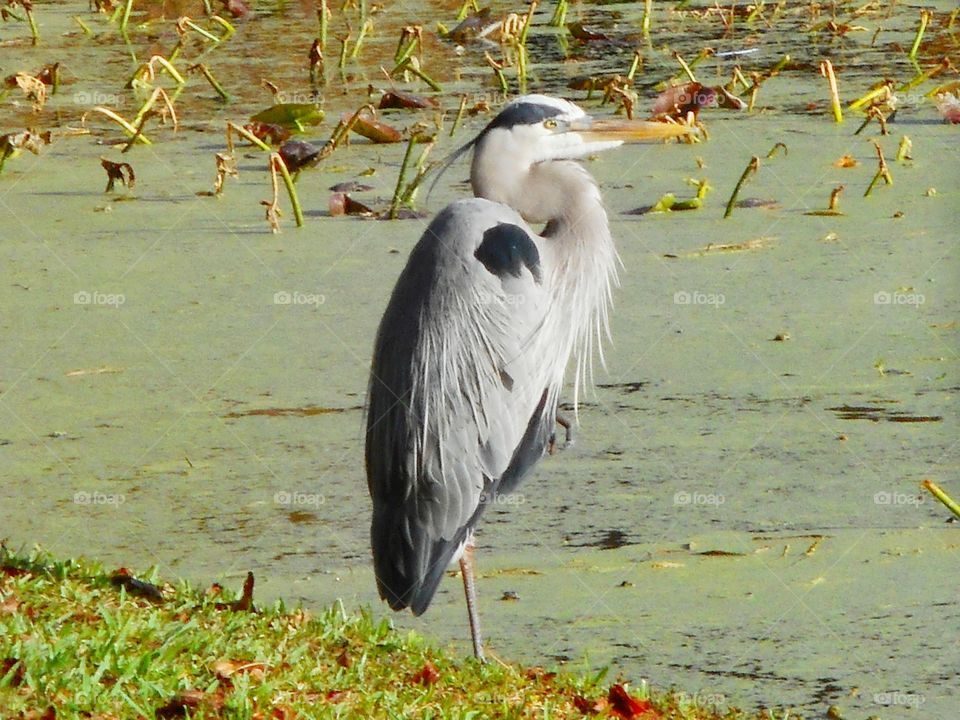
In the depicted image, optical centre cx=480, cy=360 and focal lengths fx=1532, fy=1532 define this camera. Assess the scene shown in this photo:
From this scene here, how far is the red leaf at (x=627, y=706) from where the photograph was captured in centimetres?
323

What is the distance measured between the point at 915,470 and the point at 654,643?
129cm

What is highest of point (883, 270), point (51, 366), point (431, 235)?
point (431, 235)

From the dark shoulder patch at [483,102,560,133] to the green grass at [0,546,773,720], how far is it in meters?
1.32

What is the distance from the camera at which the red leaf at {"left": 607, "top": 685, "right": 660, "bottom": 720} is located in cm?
323

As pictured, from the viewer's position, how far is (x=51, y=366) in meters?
5.60

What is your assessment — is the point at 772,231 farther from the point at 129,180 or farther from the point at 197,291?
the point at 129,180

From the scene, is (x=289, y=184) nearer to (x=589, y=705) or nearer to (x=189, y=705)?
(x=589, y=705)

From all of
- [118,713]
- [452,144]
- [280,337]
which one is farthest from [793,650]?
Answer: [452,144]

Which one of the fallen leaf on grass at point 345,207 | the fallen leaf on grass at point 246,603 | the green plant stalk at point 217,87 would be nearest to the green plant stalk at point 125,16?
the green plant stalk at point 217,87

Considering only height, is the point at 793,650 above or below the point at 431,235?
below

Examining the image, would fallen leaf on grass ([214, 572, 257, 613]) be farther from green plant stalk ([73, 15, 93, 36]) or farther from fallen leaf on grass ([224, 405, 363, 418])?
green plant stalk ([73, 15, 93, 36])

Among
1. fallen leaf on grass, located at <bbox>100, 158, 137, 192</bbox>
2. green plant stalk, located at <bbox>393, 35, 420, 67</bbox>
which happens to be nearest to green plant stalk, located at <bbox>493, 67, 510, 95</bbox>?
green plant stalk, located at <bbox>393, 35, 420, 67</bbox>

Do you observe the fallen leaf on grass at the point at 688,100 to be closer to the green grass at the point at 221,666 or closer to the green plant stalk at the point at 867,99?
the green plant stalk at the point at 867,99

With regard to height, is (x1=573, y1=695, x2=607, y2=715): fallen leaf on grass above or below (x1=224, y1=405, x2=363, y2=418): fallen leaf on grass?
above
